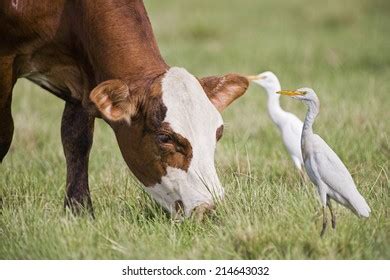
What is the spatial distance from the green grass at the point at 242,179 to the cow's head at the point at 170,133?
0.21 m

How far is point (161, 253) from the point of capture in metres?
5.27

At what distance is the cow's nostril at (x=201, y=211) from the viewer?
5363 mm

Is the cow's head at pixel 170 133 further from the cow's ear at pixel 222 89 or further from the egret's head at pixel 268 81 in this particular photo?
the egret's head at pixel 268 81

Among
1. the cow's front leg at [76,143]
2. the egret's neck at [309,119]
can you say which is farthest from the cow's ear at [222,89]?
the cow's front leg at [76,143]

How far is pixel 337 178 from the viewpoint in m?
5.08

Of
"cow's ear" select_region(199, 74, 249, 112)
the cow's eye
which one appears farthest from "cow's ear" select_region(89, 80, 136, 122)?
"cow's ear" select_region(199, 74, 249, 112)

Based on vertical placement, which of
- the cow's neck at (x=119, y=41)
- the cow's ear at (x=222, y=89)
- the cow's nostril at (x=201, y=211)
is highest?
the cow's neck at (x=119, y=41)

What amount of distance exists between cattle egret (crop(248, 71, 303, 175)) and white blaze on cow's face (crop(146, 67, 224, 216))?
159 centimetres

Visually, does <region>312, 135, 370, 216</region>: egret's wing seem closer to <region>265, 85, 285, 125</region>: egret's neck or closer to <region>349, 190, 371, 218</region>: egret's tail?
<region>349, 190, 371, 218</region>: egret's tail

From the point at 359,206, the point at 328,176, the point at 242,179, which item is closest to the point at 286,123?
the point at 242,179

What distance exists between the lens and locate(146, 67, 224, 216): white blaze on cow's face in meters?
5.31

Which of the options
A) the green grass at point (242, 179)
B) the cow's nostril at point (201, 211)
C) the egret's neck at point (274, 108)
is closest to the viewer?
the green grass at point (242, 179)

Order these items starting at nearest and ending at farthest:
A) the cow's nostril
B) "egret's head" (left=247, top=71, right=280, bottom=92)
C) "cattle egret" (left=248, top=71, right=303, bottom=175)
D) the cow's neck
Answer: the cow's nostril → the cow's neck → "cattle egret" (left=248, top=71, right=303, bottom=175) → "egret's head" (left=247, top=71, right=280, bottom=92)
